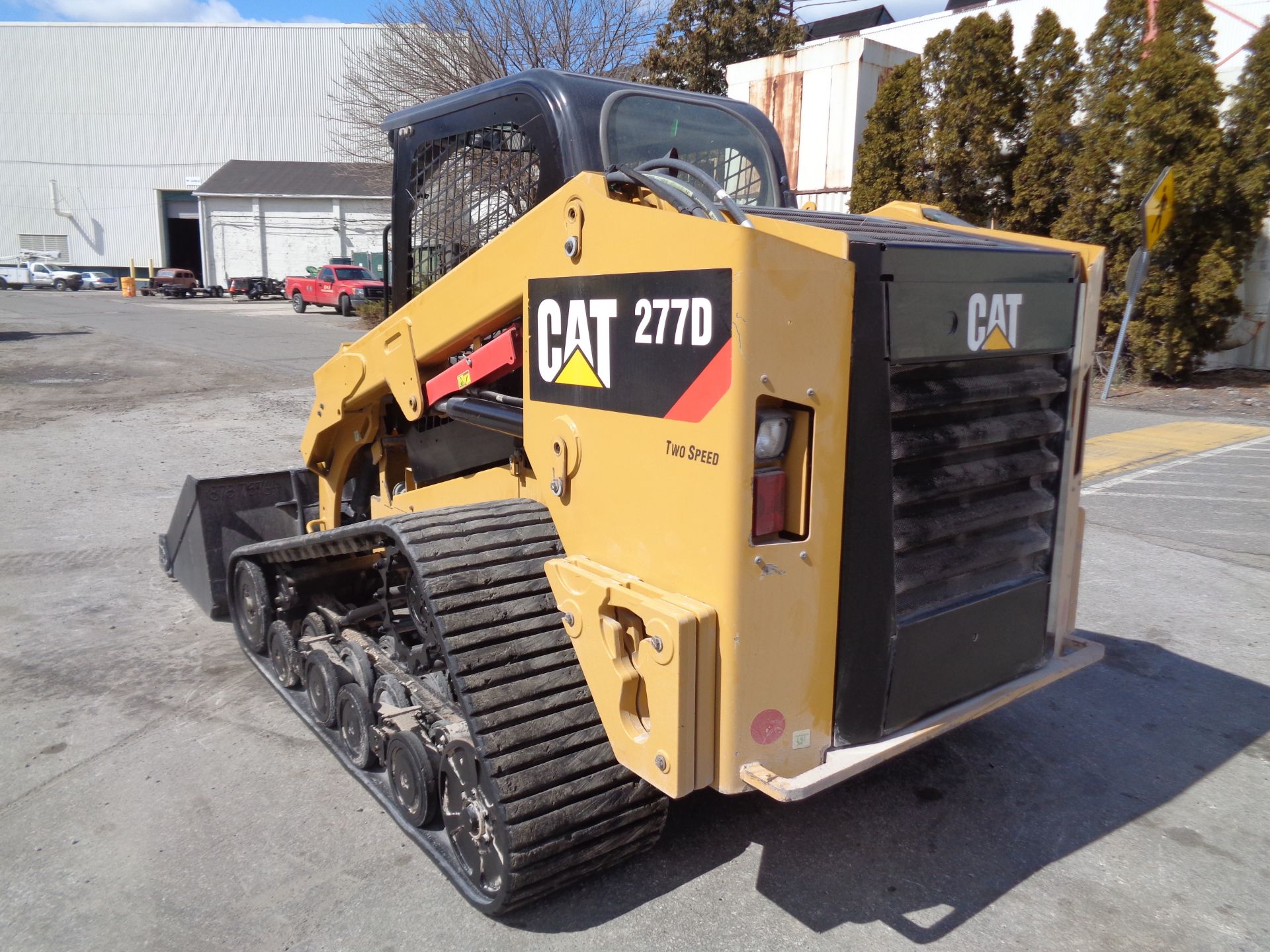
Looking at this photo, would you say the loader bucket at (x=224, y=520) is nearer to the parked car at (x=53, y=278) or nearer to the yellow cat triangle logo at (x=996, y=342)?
the yellow cat triangle logo at (x=996, y=342)

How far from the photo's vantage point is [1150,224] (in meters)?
12.7

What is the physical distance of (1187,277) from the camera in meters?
14.4

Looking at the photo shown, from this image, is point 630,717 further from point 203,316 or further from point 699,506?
point 203,316

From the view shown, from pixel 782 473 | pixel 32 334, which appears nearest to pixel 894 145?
pixel 782 473

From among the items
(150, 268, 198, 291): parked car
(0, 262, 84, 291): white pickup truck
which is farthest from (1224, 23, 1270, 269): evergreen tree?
(0, 262, 84, 291): white pickup truck

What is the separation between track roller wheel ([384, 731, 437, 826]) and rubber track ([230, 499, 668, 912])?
18 centimetres

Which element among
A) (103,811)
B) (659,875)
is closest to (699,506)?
(659,875)

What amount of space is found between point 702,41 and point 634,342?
2325 centimetres

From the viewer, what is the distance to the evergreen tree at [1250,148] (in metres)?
13.8

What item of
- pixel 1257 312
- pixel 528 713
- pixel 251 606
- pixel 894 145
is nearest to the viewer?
pixel 528 713

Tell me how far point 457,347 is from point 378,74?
2275 centimetres

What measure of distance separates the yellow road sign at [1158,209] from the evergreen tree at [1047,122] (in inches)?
93.5

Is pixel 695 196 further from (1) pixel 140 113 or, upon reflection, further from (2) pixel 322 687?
(1) pixel 140 113

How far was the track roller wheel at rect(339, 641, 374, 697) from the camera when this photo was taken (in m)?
3.73
